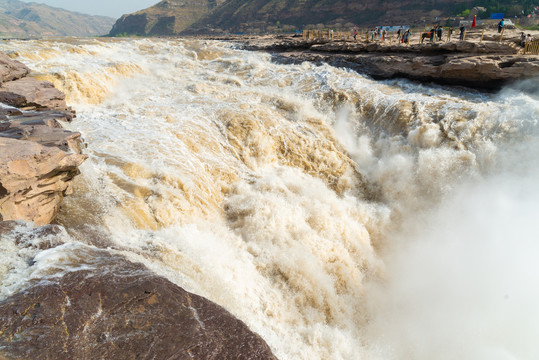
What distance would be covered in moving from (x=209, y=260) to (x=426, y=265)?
4599 mm

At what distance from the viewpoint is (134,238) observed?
446 cm

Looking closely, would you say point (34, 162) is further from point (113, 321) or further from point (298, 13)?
point (298, 13)

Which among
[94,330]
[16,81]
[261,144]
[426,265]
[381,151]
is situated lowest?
[426,265]

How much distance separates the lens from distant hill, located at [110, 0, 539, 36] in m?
35.0

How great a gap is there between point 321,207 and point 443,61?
842 centimetres

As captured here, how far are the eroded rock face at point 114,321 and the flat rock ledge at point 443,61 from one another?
1126 cm

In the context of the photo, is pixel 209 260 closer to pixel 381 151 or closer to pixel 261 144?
pixel 261 144

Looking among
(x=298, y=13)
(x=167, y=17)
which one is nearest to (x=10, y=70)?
(x=298, y=13)

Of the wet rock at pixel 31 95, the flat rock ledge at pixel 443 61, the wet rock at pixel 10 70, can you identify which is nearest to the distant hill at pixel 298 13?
the flat rock ledge at pixel 443 61

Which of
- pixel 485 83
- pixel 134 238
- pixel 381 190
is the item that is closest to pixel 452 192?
pixel 381 190

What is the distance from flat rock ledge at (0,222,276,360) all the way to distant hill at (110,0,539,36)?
35.4 meters

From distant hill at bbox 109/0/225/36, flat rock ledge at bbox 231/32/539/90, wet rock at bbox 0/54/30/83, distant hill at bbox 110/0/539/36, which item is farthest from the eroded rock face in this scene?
distant hill at bbox 109/0/225/36

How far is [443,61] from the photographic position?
11516 millimetres

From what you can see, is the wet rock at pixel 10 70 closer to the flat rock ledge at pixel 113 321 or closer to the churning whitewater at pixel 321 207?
the churning whitewater at pixel 321 207
